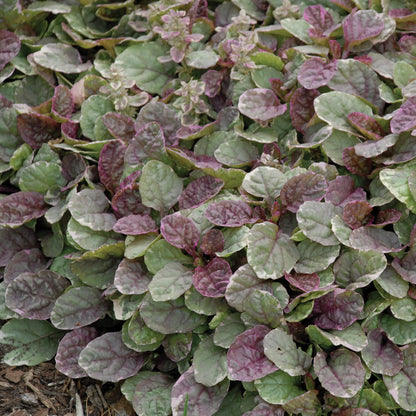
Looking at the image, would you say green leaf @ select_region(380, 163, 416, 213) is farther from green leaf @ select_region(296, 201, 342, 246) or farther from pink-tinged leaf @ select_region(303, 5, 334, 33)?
pink-tinged leaf @ select_region(303, 5, 334, 33)

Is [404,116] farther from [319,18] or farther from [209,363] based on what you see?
[209,363]

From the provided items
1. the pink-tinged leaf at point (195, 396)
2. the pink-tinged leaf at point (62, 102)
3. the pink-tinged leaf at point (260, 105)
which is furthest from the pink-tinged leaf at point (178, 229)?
the pink-tinged leaf at point (62, 102)

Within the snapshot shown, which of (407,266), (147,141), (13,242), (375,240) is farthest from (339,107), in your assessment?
(13,242)

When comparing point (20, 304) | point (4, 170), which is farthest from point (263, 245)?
point (4, 170)

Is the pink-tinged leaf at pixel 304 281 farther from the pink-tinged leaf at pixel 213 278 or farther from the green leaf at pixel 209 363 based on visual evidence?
the green leaf at pixel 209 363

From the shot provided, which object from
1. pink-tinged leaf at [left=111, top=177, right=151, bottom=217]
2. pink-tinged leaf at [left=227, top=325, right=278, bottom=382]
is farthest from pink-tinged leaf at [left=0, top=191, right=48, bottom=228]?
pink-tinged leaf at [left=227, top=325, right=278, bottom=382]

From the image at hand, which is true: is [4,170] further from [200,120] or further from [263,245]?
[263,245]

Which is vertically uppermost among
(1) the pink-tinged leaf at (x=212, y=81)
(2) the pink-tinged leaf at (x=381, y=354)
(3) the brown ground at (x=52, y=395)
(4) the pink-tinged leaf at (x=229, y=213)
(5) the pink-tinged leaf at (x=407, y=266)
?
(1) the pink-tinged leaf at (x=212, y=81)
